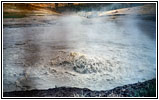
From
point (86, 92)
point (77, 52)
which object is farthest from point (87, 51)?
point (86, 92)

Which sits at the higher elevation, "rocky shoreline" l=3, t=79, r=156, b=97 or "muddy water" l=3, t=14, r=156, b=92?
"muddy water" l=3, t=14, r=156, b=92

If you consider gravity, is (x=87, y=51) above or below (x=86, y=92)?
above

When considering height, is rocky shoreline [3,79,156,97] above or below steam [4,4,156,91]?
below

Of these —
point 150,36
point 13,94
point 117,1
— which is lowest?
point 13,94

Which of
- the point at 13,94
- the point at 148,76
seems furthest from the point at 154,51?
the point at 13,94

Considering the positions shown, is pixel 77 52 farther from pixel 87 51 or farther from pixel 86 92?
pixel 86 92

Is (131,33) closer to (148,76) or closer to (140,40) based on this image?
(140,40)

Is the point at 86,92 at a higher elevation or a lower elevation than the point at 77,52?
lower

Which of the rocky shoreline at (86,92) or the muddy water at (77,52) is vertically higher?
the muddy water at (77,52)
